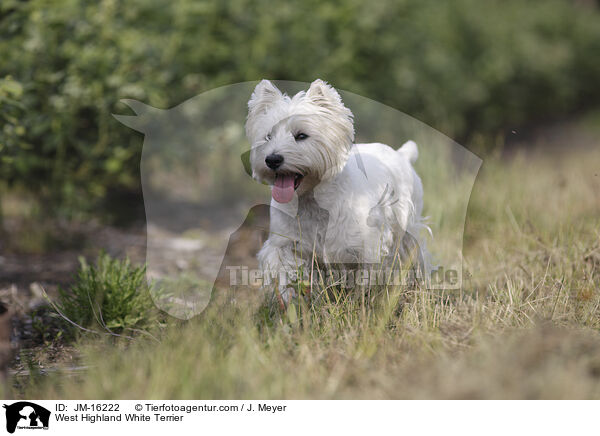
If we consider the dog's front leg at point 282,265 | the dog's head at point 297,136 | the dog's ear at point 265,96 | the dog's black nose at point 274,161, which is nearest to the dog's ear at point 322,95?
the dog's head at point 297,136

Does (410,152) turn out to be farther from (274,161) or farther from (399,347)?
(399,347)

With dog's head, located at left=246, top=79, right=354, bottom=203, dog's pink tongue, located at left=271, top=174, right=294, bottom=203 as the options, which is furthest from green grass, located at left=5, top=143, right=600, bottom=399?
dog's head, located at left=246, top=79, right=354, bottom=203

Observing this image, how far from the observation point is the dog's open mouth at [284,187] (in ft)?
11.1

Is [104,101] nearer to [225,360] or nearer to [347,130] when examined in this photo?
[347,130]

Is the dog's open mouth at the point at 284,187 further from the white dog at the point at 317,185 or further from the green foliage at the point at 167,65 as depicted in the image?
the green foliage at the point at 167,65

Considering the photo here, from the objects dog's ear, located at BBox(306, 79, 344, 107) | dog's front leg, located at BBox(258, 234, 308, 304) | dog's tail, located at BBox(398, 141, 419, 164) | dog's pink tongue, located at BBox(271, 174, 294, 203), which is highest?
dog's ear, located at BBox(306, 79, 344, 107)

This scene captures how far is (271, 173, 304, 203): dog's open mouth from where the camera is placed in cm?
339

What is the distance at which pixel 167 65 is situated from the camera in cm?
645

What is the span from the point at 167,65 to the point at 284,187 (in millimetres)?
3604

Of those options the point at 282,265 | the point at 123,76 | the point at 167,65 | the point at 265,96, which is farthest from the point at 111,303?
the point at 167,65

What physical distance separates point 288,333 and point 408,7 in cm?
743
